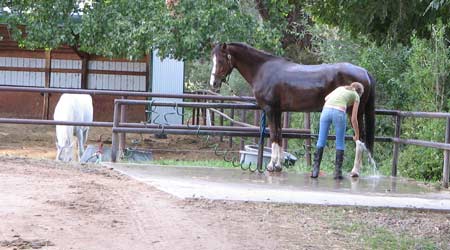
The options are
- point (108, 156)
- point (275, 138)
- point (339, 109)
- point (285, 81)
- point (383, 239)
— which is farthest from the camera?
point (108, 156)

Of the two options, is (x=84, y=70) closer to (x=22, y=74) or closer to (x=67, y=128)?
(x=22, y=74)

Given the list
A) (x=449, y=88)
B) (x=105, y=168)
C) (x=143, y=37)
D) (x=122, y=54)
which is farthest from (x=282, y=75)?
(x=122, y=54)

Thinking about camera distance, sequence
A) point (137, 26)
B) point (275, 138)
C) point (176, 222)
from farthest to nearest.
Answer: point (137, 26), point (275, 138), point (176, 222)

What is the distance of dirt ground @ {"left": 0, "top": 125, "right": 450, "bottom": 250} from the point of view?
602 cm

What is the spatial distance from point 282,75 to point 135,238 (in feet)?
17.4

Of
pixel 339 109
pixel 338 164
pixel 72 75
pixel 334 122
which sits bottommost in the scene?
pixel 338 164

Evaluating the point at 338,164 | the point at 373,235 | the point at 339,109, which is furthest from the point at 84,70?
the point at 373,235

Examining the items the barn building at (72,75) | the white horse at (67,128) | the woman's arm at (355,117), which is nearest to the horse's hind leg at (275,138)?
the woman's arm at (355,117)

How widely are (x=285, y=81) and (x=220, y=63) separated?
1119 mm

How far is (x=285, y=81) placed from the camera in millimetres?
10758

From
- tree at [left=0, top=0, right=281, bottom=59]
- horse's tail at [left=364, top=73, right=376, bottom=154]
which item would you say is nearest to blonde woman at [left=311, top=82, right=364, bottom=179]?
horse's tail at [left=364, top=73, right=376, bottom=154]

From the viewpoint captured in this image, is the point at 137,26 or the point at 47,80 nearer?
the point at 137,26

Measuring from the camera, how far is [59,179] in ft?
29.9

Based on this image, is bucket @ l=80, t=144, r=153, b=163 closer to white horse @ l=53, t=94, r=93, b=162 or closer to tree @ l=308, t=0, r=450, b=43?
white horse @ l=53, t=94, r=93, b=162
